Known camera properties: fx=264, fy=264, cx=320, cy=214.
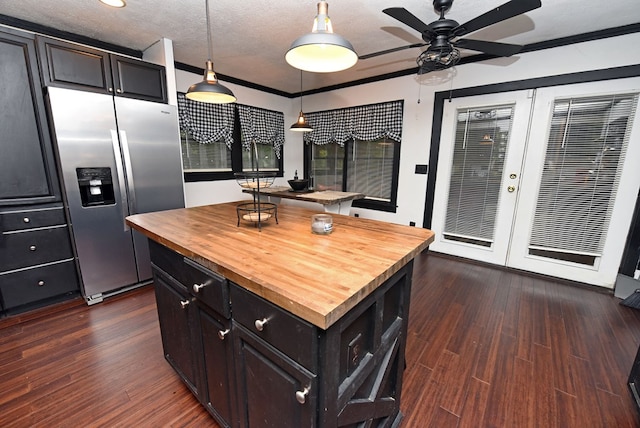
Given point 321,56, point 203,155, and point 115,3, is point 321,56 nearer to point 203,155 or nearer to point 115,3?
point 115,3

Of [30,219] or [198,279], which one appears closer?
[198,279]

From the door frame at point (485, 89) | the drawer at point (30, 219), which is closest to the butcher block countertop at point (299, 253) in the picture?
the drawer at point (30, 219)

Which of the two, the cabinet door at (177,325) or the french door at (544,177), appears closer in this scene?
the cabinet door at (177,325)

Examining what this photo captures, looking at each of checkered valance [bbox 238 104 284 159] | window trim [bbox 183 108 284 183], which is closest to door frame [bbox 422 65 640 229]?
checkered valance [bbox 238 104 284 159]

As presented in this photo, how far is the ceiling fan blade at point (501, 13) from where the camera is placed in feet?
4.85

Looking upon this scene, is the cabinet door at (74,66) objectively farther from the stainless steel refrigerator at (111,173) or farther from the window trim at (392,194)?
the window trim at (392,194)

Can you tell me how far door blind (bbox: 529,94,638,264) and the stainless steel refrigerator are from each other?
154 inches

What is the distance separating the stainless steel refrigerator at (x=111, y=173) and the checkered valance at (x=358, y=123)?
246 centimetres

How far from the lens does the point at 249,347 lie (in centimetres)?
93

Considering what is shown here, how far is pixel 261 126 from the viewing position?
14.3 feet

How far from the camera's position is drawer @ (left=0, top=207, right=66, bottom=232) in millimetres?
2021

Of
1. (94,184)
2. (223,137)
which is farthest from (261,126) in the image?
(94,184)

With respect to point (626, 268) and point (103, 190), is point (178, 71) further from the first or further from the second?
point (626, 268)

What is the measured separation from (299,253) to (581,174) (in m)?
3.18
